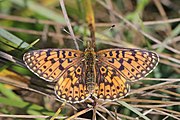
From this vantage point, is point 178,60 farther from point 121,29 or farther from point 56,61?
point 56,61

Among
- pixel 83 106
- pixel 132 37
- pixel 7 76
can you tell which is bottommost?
pixel 83 106

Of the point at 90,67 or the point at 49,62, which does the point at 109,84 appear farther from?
the point at 49,62

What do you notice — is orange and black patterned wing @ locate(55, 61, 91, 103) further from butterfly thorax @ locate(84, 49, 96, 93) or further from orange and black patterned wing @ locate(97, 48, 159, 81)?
orange and black patterned wing @ locate(97, 48, 159, 81)

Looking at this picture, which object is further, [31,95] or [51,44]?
[51,44]

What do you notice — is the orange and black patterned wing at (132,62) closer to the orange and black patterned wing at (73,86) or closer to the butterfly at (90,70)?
the butterfly at (90,70)

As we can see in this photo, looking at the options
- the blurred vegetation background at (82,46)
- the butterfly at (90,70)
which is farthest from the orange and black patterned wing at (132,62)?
the blurred vegetation background at (82,46)

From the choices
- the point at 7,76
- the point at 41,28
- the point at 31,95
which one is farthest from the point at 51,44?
the point at 7,76
